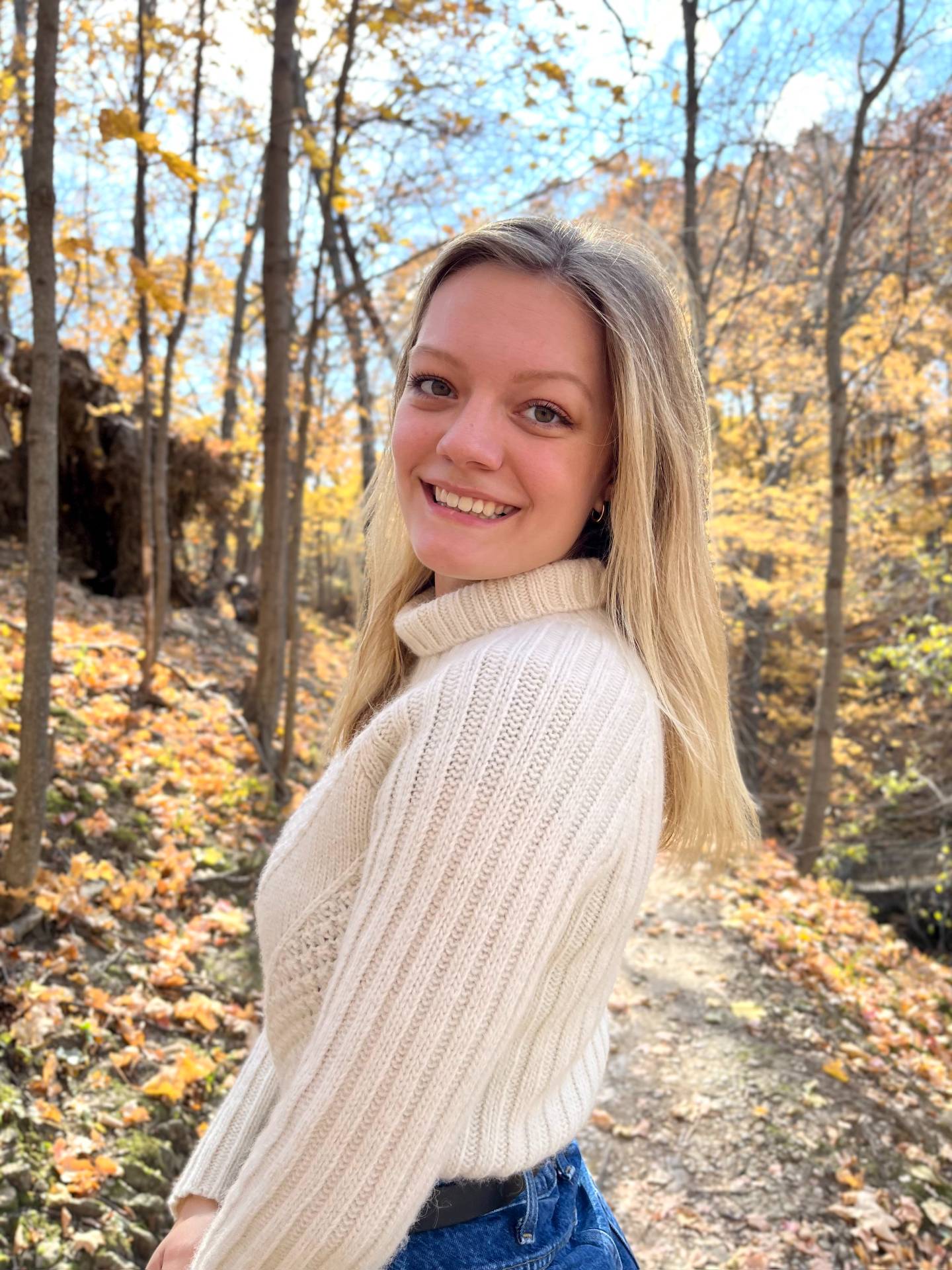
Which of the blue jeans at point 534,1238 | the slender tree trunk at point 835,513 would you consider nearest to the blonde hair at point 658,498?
the blue jeans at point 534,1238

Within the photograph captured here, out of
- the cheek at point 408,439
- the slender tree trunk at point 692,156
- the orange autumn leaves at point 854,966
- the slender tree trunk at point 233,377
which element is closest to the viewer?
the cheek at point 408,439

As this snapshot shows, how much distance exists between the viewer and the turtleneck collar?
3.83ft

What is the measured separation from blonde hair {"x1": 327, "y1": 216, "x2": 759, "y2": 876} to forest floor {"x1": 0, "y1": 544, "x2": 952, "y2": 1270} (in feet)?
7.07

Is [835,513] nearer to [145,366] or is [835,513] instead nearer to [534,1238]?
[145,366]

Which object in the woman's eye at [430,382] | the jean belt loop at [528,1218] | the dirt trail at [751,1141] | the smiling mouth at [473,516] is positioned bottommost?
the dirt trail at [751,1141]

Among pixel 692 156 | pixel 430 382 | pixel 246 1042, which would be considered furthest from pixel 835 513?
pixel 430 382

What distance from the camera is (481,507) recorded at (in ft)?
4.01

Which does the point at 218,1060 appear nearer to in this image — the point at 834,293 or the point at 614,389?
the point at 614,389

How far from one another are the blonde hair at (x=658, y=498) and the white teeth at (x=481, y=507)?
0.15 metres

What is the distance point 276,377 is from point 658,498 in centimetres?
460

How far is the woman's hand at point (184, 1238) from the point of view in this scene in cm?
115

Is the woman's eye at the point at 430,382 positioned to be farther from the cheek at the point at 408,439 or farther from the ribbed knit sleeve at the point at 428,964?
the ribbed knit sleeve at the point at 428,964

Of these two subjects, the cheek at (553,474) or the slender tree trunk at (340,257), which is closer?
the cheek at (553,474)

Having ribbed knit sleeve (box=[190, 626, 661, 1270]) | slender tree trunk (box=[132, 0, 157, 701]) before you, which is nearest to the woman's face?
ribbed knit sleeve (box=[190, 626, 661, 1270])
